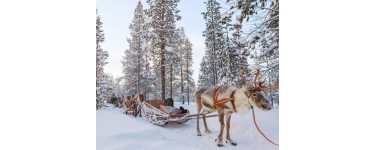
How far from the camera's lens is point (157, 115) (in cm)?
386

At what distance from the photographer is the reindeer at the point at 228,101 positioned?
101 inches

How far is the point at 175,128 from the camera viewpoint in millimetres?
3434

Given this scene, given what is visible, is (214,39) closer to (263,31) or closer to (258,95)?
(263,31)

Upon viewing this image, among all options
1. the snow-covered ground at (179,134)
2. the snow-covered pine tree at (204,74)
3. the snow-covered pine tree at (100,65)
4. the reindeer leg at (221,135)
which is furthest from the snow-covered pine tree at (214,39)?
the snow-covered pine tree at (100,65)

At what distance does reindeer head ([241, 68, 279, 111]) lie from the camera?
2.50m

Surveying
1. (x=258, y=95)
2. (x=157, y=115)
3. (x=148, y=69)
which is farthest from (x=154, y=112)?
(x=258, y=95)

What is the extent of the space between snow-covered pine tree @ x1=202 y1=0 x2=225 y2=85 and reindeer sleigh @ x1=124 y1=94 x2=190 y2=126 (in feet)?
2.40

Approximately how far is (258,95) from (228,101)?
0.42m

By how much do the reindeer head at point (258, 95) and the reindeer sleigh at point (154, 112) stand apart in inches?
40.0

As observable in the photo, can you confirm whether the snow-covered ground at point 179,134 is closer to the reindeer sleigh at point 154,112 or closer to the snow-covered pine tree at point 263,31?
the reindeer sleigh at point 154,112

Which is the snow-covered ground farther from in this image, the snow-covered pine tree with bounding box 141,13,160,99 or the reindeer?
the snow-covered pine tree with bounding box 141,13,160,99
